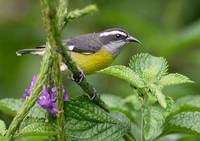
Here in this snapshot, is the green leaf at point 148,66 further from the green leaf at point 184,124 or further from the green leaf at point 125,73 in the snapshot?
the green leaf at point 184,124

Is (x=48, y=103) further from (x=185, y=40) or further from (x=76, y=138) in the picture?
(x=185, y=40)

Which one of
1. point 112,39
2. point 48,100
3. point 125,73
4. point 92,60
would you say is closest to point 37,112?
point 48,100

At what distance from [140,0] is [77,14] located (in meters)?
5.67

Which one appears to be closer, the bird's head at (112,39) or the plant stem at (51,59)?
the plant stem at (51,59)

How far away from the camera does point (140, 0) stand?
7562mm

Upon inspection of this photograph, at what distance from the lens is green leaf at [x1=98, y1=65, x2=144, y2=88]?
2406 mm

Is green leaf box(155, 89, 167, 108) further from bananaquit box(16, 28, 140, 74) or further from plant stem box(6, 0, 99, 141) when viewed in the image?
bananaquit box(16, 28, 140, 74)

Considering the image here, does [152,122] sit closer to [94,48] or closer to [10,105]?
[10,105]

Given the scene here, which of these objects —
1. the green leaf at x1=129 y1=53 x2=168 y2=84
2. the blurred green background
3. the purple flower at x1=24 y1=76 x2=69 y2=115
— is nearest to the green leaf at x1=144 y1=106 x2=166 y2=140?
the green leaf at x1=129 y1=53 x2=168 y2=84

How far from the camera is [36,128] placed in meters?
2.30

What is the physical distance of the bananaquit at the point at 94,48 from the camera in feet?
12.6

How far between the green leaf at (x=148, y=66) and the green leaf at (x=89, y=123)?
25cm

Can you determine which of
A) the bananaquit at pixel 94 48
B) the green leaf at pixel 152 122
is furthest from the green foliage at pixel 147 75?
the bananaquit at pixel 94 48

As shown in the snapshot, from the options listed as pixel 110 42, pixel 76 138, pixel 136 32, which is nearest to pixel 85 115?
pixel 76 138
